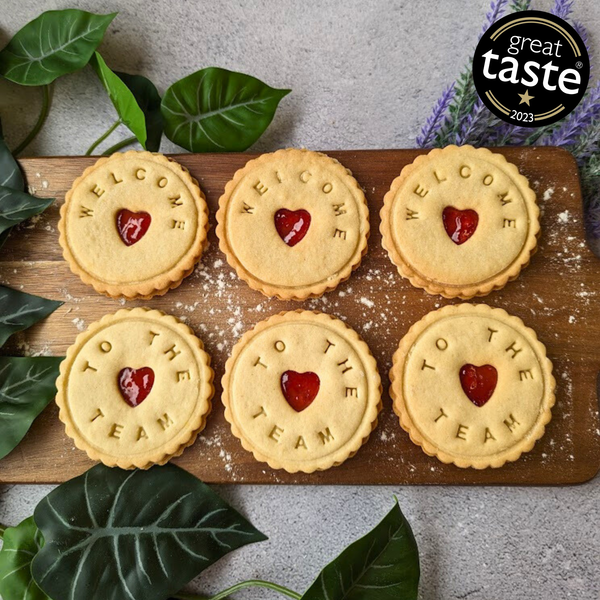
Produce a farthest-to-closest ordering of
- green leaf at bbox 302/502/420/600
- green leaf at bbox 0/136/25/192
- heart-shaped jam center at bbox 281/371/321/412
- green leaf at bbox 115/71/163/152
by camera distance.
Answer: green leaf at bbox 115/71/163/152 → green leaf at bbox 0/136/25/192 → heart-shaped jam center at bbox 281/371/321/412 → green leaf at bbox 302/502/420/600

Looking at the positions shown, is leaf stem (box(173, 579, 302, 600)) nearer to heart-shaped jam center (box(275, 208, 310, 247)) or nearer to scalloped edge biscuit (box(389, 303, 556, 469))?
scalloped edge biscuit (box(389, 303, 556, 469))

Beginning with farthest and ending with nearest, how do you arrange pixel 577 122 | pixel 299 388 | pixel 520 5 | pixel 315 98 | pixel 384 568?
pixel 315 98, pixel 520 5, pixel 577 122, pixel 299 388, pixel 384 568

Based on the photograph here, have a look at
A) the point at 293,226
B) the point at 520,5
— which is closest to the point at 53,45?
the point at 293,226

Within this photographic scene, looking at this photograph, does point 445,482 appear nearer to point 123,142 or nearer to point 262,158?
point 262,158

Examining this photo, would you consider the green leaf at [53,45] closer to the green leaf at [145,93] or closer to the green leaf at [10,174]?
the green leaf at [145,93]

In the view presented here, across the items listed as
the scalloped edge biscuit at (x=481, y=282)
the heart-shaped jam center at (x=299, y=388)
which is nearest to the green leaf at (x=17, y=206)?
the heart-shaped jam center at (x=299, y=388)

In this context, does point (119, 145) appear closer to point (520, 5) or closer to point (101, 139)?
point (101, 139)

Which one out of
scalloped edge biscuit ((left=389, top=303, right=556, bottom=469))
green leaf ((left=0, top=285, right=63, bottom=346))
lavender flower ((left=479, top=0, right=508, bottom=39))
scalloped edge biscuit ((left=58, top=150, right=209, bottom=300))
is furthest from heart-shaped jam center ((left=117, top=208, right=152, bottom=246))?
lavender flower ((left=479, top=0, right=508, bottom=39))

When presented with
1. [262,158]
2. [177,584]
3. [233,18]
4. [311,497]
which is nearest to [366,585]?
[311,497]
